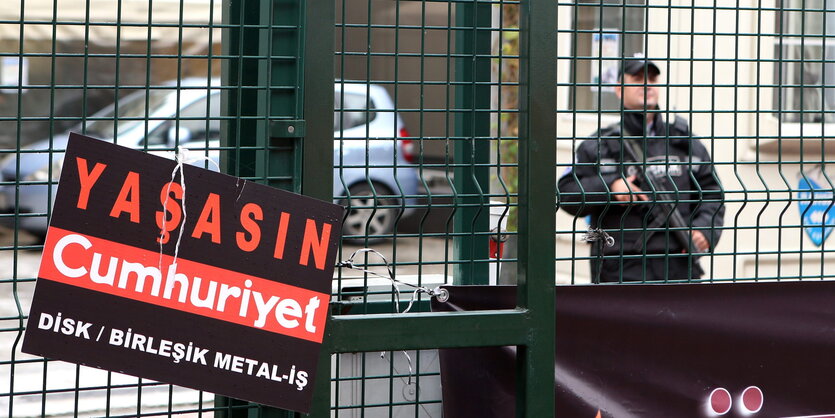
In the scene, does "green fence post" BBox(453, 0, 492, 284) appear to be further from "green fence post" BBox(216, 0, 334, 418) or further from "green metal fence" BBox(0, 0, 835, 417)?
"green fence post" BBox(216, 0, 334, 418)

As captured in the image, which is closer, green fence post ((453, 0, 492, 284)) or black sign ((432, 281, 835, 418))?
black sign ((432, 281, 835, 418))

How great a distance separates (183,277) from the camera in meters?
2.29

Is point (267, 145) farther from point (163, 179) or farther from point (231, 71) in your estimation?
point (231, 71)

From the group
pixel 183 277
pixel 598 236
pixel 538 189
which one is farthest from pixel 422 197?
pixel 183 277

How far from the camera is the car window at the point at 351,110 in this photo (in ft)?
8.94

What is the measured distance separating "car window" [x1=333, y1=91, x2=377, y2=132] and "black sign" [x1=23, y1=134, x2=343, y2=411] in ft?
1.22

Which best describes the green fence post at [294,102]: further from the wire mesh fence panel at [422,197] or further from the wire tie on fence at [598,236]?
the wire tie on fence at [598,236]

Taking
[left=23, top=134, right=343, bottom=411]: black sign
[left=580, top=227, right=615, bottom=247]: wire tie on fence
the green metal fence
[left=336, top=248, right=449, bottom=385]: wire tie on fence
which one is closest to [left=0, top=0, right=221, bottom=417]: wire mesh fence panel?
the green metal fence

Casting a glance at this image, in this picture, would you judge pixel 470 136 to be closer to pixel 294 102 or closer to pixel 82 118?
pixel 294 102

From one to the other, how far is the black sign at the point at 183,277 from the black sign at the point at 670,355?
597 mm

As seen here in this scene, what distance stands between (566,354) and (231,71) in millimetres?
1163

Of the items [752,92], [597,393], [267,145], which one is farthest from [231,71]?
[752,92]

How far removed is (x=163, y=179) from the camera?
2275 millimetres

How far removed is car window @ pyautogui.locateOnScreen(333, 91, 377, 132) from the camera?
8.94 ft
